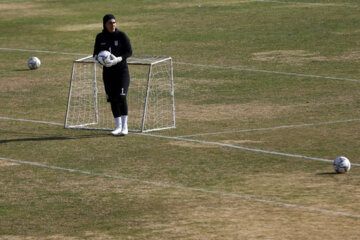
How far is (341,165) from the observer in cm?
1424

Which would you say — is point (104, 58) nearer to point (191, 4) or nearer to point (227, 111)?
point (227, 111)

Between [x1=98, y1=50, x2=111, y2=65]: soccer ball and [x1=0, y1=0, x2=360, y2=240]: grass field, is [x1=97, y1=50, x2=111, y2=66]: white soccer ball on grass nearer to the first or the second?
[x1=98, y1=50, x2=111, y2=65]: soccer ball

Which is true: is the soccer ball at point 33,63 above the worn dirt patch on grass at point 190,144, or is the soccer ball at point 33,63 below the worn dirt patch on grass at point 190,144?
above

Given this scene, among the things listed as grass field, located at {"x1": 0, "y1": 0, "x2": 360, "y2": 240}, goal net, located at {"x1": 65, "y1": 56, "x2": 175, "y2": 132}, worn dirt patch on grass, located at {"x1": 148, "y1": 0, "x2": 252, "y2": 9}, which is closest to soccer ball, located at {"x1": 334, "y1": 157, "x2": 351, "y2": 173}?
grass field, located at {"x1": 0, "y1": 0, "x2": 360, "y2": 240}

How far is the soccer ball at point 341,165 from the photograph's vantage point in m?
14.2

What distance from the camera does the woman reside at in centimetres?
1766

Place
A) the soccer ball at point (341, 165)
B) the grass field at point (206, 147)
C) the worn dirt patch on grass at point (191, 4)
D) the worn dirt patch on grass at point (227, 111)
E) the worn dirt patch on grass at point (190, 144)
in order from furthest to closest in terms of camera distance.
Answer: the worn dirt patch on grass at point (191, 4) → the worn dirt patch on grass at point (227, 111) → the worn dirt patch on grass at point (190, 144) → the soccer ball at point (341, 165) → the grass field at point (206, 147)

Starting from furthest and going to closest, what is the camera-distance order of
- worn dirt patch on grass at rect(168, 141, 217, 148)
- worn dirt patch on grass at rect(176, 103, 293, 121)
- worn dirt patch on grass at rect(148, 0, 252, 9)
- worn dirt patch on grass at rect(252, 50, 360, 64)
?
1. worn dirt patch on grass at rect(148, 0, 252, 9)
2. worn dirt patch on grass at rect(252, 50, 360, 64)
3. worn dirt patch on grass at rect(176, 103, 293, 121)
4. worn dirt patch on grass at rect(168, 141, 217, 148)

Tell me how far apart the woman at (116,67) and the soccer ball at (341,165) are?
5357mm

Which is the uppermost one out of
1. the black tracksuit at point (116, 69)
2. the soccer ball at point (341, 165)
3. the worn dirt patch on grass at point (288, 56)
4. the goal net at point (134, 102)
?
the black tracksuit at point (116, 69)

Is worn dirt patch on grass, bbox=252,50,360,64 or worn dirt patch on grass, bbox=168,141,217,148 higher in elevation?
worn dirt patch on grass, bbox=252,50,360,64

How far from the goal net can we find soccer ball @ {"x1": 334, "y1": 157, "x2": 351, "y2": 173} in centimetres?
493

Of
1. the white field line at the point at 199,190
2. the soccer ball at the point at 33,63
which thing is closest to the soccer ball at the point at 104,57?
the white field line at the point at 199,190

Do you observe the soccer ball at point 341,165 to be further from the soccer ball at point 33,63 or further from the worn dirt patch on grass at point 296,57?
the soccer ball at point 33,63
